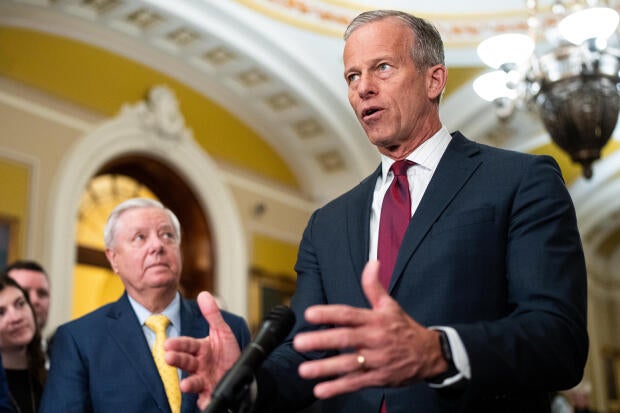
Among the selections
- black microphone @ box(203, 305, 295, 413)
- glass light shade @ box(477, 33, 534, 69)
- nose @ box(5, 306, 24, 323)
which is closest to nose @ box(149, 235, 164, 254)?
nose @ box(5, 306, 24, 323)

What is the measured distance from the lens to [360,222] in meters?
1.49

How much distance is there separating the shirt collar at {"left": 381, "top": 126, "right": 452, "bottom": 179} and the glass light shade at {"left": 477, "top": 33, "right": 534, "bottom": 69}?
4083mm

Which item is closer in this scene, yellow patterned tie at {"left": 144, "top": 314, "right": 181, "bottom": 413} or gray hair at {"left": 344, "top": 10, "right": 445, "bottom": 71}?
gray hair at {"left": 344, "top": 10, "right": 445, "bottom": 71}

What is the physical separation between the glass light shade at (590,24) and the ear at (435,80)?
12.3ft

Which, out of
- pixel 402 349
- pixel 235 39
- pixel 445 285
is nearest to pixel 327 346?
pixel 402 349

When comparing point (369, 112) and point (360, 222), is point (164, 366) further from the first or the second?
point (369, 112)

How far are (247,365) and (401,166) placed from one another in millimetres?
577

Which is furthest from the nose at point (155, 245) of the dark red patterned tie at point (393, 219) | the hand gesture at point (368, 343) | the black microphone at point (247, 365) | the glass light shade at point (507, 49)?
the glass light shade at point (507, 49)

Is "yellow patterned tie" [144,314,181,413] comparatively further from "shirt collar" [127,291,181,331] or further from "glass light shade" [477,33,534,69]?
"glass light shade" [477,33,534,69]

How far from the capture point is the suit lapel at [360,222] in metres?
1.43

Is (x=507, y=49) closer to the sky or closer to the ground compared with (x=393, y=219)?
closer to the sky

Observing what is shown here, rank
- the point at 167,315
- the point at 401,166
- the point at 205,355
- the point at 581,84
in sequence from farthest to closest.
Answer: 1. the point at 581,84
2. the point at 167,315
3. the point at 401,166
4. the point at 205,355

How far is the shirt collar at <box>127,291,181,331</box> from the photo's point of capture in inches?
98.1

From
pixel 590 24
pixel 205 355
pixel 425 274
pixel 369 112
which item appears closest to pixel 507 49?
pixel 590 24
